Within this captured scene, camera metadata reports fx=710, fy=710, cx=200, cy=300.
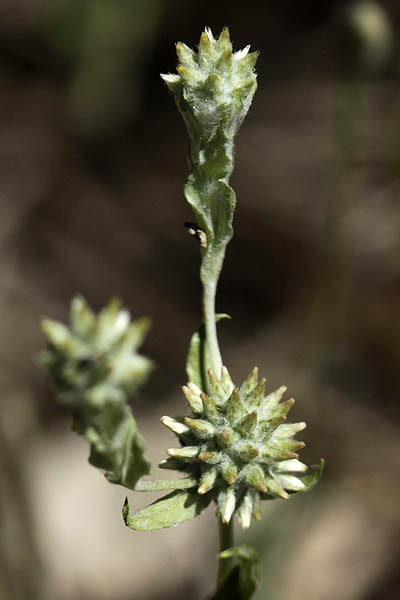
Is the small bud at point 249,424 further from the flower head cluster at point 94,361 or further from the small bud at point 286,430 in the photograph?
the flower head cluster at point 94,361

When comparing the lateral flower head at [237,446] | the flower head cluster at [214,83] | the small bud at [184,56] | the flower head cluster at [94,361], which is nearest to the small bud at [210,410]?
the lateral flower head at [237,446]

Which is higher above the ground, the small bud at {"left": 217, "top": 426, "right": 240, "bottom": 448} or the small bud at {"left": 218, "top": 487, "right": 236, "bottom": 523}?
the small bud at {"left": 217, "top": 426, "right": 240, "bottom": 448}

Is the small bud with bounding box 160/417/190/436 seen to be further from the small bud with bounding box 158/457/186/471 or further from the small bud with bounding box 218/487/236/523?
the small bud with bounding box 218/487/236/523

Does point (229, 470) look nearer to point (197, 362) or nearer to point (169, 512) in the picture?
point (169, 512)

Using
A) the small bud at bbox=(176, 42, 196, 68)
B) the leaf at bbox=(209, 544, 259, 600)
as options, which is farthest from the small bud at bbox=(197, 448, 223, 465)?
the small bud at bbox=(176, 42, 196, 68)

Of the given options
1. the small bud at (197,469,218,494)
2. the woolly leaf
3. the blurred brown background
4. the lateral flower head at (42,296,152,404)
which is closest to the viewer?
the lateral flower head at (42,296,152,404)

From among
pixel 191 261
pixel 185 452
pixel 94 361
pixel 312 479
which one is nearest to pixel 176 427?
pixel 185 452

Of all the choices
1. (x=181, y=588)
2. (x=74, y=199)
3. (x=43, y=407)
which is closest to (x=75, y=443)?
(x=43, y=407)
